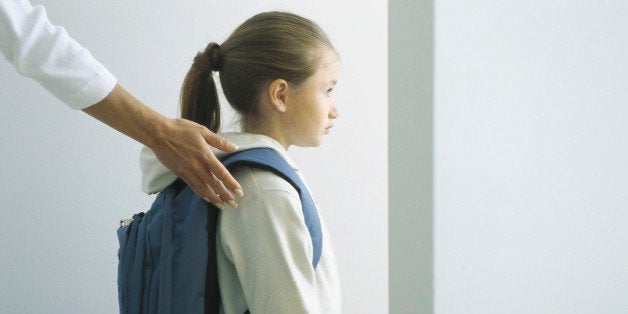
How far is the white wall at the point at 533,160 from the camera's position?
0.52 meters

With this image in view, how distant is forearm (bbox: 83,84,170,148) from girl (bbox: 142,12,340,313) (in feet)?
0.40

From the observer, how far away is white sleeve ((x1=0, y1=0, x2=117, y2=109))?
0.69 metres

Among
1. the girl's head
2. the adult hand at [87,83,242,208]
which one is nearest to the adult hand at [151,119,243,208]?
the adult hand at [87,83,242,208]

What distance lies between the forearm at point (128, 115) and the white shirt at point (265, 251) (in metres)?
0.12

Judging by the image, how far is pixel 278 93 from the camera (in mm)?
1044

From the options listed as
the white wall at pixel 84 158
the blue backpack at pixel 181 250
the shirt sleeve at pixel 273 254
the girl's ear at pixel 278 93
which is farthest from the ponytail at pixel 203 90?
the white wall at pixel 84 158

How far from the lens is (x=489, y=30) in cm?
52

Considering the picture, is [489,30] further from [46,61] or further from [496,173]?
[46,61]

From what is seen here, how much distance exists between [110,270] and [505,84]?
5.79 feet

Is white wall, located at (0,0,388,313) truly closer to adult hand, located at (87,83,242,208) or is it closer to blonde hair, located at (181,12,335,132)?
blonde hair, located at (181,12,335,132)

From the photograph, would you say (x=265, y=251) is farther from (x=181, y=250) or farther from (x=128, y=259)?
(x=128, y=259)

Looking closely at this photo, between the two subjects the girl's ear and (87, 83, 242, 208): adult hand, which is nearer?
(87, 83, 242, 208): adult hand

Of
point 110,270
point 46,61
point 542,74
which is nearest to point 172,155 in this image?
point 46,61

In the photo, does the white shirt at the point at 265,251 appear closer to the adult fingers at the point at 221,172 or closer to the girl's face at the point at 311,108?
the adult fingers at the point at 221,172
